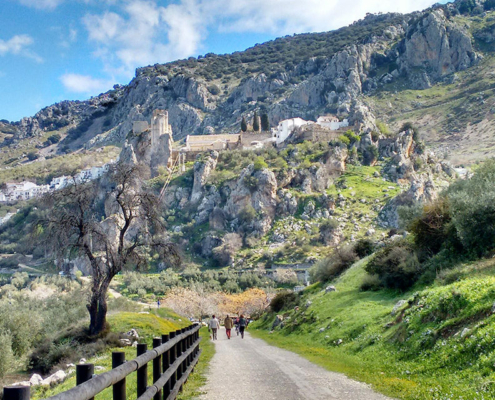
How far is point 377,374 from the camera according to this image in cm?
1049

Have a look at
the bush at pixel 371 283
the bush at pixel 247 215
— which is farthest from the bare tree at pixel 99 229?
the bush at pixel 247 215

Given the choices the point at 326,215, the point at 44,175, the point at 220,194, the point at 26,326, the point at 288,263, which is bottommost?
the point at 26,326

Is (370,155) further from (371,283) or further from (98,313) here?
(98,313)

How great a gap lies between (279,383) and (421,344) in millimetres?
3992

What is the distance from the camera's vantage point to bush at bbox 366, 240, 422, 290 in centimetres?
2072

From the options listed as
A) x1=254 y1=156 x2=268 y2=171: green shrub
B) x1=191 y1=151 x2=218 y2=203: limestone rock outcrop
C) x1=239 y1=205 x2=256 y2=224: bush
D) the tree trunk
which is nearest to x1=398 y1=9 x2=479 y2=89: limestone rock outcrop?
x1=254 y1=156 x2=268 y2=171: green shrub

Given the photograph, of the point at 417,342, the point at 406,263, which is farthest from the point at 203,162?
the point at 417,342

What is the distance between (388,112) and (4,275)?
125415 millimetres

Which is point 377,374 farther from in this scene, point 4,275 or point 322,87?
point 322,87

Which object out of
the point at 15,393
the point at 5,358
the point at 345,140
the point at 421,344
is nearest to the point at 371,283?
the point at 421,344

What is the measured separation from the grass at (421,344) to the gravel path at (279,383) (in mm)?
512

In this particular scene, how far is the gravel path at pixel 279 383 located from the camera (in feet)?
26.5

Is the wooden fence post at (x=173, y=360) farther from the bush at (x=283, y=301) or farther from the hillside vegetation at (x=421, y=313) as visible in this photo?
the bush at (x=283, y=301)

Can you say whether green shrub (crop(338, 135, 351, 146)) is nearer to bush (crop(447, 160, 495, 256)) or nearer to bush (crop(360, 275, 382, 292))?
bush (crop(360, 275, 382, 292))
